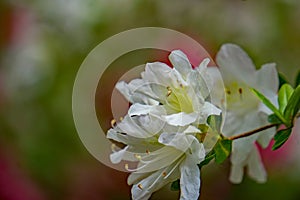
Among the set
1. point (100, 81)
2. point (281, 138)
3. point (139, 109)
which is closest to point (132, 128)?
point (139, 109)

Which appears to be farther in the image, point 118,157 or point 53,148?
point 53,148

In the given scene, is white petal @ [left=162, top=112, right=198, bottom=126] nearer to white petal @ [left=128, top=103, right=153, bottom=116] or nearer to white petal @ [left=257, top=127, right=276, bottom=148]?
white petal @ [left=128, top=103, right=153, bottom=116]

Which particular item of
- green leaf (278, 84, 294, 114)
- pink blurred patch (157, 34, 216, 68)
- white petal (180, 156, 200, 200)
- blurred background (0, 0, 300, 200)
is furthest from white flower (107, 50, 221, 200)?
blurred background (0, 0, 300, 200)

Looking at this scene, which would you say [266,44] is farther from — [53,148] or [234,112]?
[234,112]

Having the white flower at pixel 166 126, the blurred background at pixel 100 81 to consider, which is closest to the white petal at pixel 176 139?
the white flower at pixel 166 126

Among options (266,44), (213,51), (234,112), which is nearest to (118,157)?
(234,112)
